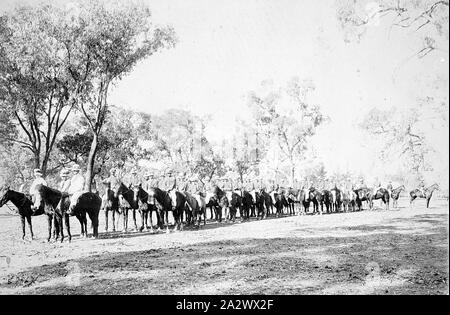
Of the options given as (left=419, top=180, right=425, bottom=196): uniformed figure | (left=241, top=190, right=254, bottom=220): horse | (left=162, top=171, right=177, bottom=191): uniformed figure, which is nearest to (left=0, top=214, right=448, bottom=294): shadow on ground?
(left=162, top=171, right=177, bottom=191): uniformed figure

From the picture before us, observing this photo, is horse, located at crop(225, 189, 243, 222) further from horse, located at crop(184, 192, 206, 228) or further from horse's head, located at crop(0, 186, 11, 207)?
horse's head, located at crop(0, 186, 11, 207)

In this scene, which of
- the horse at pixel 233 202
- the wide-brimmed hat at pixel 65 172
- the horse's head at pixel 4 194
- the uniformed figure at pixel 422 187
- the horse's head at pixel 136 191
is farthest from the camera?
the uniformed figure at pixel 422 187

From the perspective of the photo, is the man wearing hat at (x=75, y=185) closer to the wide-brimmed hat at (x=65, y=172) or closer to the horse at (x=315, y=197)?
the wide-brimmed hat at (x=65, y=172)

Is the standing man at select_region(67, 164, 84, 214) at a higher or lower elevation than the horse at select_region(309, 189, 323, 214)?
higher

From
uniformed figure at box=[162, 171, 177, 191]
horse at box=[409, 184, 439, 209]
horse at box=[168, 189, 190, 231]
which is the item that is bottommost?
horse at box=[409, 184, 439, 209]

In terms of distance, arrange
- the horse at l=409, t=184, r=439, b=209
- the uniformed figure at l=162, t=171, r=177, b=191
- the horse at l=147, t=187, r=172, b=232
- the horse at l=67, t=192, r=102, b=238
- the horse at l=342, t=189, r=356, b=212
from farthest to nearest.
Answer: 1. the horse at l=342, t=189, r=356, b=212
2. the horse at l=409, t=184, r=439, b=209
3. the uniformed figure at l=162, t=171, r=177, b=191
4. the horse at l=147, t=187, r=172, b=232
5. the horse at l=67, t=192, r=102, b=238

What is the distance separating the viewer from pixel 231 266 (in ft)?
21.9

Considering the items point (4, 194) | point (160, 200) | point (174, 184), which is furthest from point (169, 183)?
point (4, 194)

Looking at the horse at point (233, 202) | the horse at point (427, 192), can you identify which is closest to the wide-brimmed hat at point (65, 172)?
the horse at point (233, 202)

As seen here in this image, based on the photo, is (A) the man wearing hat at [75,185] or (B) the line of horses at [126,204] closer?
(B) the line of horses at [126,204]

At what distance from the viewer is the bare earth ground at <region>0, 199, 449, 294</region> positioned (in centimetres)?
534

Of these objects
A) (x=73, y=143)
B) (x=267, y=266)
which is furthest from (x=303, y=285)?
(x=73, y=143)

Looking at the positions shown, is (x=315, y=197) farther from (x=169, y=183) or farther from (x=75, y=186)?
(x=75, y=186)

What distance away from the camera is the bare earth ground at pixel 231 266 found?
534 centimetres
